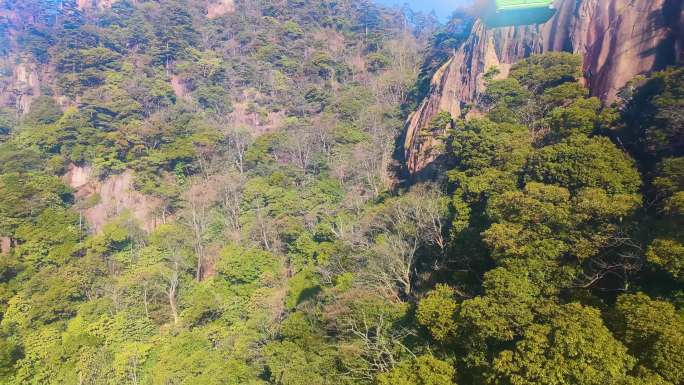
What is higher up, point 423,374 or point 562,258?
point 562,258

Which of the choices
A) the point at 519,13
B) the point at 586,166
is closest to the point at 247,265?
the point at 586,166

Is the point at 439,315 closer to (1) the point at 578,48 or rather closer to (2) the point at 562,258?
Answer: (2) the point at 562,258

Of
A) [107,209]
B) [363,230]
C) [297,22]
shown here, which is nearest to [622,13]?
[363,230]

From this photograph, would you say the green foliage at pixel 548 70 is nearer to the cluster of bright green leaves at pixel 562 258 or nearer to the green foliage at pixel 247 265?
the cluster of bright green leaves at pixel 562 258

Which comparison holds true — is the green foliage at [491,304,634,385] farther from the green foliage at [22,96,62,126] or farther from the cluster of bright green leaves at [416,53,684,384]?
the green foliage at [22,96,62,126]

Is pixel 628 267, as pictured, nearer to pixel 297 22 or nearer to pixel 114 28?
pixel 297 22

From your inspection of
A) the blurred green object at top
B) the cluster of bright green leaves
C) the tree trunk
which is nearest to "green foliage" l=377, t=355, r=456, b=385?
the cluster of bright green leaves
